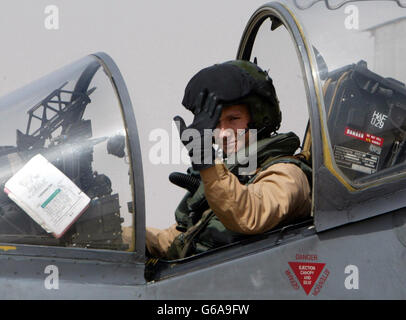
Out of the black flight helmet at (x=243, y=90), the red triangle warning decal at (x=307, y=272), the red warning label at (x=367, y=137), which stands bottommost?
the red triangle warning decal at (x=307, y=272)

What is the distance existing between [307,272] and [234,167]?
0.46 metres

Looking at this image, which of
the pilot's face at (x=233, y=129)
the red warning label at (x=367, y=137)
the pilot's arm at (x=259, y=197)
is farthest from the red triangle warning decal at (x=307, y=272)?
the pilot's face at (x=233, y=129)

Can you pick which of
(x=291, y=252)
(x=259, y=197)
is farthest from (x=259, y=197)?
(x=291, y=252)

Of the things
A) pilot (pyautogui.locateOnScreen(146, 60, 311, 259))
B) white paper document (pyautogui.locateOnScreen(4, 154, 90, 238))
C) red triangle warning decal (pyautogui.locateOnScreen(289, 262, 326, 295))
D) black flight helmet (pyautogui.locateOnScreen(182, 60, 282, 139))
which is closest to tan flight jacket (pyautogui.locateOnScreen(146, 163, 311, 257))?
pilot (pyautogui.locateOnScreen(146, 60, 311, 259))

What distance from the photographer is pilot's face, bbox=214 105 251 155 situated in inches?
81.0

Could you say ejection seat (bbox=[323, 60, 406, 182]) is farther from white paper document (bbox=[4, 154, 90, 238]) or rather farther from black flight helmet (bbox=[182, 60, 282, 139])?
white paper document (bbox=[4, 154, 90, 238])

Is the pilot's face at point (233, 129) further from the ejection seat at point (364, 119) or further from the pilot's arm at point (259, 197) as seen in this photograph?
the ejection seat at point (364, 119)

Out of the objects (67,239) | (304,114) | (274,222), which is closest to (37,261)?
(67,239)

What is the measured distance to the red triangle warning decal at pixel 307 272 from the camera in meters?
1.65

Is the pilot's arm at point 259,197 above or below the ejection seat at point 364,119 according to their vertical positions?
below

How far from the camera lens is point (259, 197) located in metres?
1.75

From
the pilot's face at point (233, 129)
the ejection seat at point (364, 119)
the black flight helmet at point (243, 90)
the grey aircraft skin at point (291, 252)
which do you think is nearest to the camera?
the grey aircraft skin at point (291, 252)

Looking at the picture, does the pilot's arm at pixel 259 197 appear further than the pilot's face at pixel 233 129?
No

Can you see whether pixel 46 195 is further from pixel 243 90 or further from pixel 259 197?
pixel 243 90
